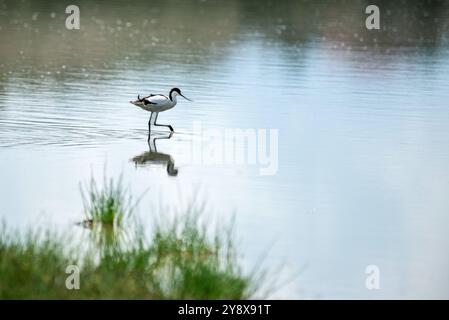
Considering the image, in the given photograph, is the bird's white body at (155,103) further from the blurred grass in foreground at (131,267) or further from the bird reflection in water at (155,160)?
the blurred grass in foreground at (131,267)

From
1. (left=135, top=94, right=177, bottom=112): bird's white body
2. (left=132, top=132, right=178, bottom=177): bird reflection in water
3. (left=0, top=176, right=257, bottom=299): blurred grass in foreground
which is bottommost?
(left=0, top=176, right=257, bottom=299): blurred grass in foreground


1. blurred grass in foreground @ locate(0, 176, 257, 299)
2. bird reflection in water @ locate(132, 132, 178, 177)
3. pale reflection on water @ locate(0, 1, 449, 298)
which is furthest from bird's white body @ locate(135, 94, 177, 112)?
blurred grass in foreground @ locate(0, 176, 257, 299)

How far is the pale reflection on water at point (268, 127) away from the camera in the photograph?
9820 mm

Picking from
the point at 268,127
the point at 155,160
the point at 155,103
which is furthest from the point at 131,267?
the point at 268,127

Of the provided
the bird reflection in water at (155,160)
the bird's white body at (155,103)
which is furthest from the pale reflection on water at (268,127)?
the bird's white body at (155,103)

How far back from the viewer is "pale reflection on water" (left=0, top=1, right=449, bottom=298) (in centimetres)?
982

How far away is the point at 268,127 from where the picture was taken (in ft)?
49.7

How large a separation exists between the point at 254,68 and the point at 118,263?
13504 millimetres

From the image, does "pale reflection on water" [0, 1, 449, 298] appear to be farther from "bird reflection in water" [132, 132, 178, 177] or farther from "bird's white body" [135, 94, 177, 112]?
"bird's white body" [135, 94, 177, 112]

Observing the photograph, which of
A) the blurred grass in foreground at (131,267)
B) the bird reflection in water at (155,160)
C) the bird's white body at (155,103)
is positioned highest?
the bird's white body at (155,103)

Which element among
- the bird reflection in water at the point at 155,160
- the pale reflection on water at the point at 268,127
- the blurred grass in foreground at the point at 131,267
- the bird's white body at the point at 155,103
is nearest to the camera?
the blurred grass in foreground at the point at 131,267

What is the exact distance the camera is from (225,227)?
9430 mm
